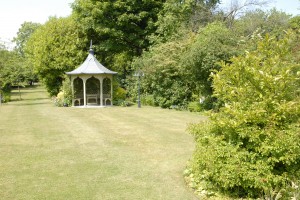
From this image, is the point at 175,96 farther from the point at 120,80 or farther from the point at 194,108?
the point at 120,80

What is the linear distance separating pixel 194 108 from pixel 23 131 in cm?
1006

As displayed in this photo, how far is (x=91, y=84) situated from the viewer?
946 inches

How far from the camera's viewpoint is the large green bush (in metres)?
4.98

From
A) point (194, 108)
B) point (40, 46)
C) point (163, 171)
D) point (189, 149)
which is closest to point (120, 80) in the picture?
point (40, 46)

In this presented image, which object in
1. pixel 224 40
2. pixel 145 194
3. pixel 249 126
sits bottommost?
pixel 145 194

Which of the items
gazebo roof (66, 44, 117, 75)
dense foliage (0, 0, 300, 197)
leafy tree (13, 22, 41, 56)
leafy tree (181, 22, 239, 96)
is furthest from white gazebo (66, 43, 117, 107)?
leafy tree (13, 22, 41, 56)

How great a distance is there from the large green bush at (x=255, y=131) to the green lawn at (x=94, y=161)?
893mm

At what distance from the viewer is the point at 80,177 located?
253 inches

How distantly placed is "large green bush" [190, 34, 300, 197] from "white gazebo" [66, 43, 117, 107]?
15591 mm

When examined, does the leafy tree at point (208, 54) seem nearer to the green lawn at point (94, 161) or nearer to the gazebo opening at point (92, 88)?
the green lawn at point (94, 161)

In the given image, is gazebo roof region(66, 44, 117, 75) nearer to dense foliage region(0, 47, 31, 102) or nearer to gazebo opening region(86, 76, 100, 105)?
gazebo opening region(86, 76, 100, 105)

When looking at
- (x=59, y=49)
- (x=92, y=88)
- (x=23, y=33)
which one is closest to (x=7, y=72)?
(x=59, y=49)

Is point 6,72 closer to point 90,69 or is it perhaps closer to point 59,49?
point 59,49

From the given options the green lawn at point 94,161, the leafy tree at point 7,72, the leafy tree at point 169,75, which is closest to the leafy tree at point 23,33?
the leafy tree at point 7,72
